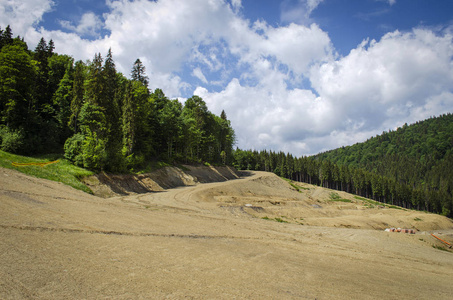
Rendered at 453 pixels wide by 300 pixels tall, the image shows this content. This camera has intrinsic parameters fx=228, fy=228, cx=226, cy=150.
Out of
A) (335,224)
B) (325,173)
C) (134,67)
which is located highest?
(134,67)

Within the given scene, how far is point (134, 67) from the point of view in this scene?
54.7 meters

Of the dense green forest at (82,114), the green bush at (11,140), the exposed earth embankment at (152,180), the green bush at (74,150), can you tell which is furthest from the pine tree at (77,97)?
the exposed earth embankment at (152,180)

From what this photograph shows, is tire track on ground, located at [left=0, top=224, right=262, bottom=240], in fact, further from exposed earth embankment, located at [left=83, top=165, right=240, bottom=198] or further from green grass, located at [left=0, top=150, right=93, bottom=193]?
exposed earth embankment, located at [left=83, top=165, right=240, bottom=198]

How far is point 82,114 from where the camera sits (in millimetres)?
33531

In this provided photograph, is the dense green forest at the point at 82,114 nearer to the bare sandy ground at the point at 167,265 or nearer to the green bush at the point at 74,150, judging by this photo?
the green bush at the point at 74,150

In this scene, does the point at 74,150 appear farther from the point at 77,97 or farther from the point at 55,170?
the point at 77,97

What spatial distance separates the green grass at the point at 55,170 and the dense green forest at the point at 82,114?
184cm

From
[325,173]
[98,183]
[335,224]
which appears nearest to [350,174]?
[325,173]

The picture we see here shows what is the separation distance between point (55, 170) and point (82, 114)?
1109 centimetres

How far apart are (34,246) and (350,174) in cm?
15568

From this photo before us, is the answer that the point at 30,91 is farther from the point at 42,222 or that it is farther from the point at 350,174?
the point at 350,174

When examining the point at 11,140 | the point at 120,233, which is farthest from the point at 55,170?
the point at 120,233

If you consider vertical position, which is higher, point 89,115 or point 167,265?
point 89,115

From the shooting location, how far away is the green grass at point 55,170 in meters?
22.3
